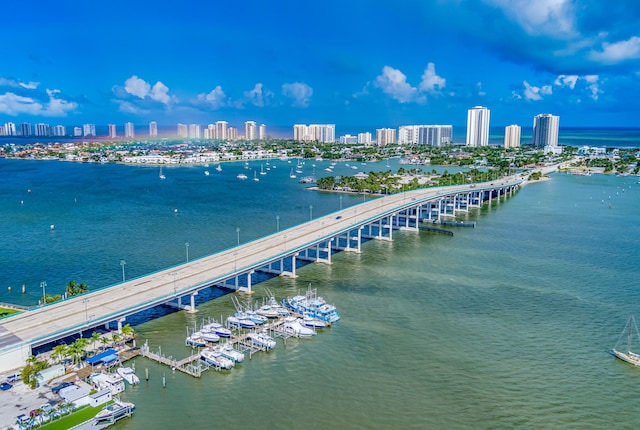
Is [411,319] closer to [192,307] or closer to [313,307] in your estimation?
[313,307]

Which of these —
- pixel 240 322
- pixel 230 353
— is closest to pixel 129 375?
pixel 230 353

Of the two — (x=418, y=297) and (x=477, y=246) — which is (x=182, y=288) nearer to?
(x=418, y=297)

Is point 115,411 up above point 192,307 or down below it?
below

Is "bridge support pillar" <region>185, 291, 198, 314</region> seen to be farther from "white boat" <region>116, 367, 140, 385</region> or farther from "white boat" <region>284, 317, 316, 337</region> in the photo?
"white boat" <region>116, 367, 140, 385</region>

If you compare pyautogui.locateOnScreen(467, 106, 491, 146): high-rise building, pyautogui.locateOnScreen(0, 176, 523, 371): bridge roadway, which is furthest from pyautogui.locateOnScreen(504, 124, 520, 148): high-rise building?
pyautogui.locateOnScreen(0, 176, 523, 371): bridge roadway

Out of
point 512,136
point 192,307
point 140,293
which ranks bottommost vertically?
point 192,307

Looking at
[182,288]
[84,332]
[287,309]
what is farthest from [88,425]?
[287,309]

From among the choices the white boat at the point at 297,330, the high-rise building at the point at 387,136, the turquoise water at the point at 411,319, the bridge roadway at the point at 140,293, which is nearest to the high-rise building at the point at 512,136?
the high-rise building at the point at 387,136
